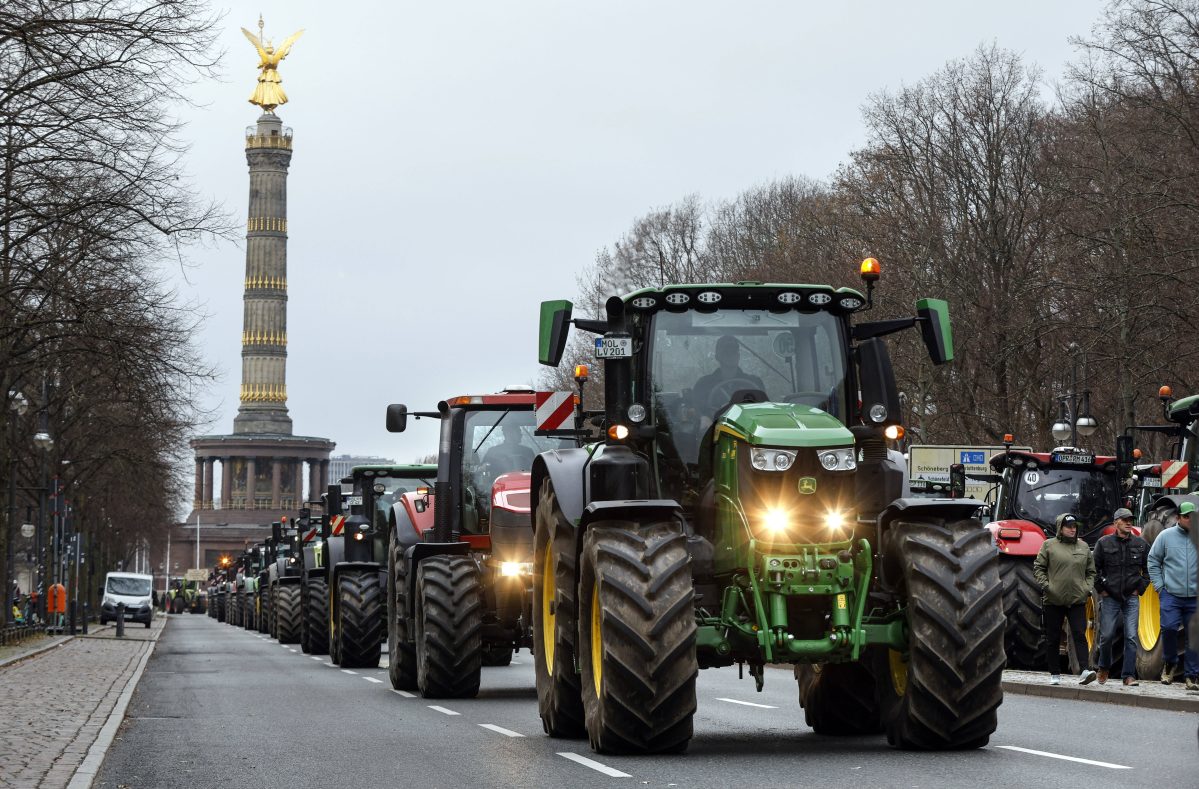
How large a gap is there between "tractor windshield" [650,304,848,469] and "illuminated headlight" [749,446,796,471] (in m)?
0.92

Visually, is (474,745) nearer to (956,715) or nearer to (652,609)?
(652,609)

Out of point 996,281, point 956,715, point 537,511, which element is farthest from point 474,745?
point 996,281

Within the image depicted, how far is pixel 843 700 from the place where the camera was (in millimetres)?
14492

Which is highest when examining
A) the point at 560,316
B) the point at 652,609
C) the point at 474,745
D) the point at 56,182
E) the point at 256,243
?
the point at 256,243

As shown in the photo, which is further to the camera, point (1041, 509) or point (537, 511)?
point (1041, 509)

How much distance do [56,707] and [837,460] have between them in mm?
10415

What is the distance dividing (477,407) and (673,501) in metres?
8.77

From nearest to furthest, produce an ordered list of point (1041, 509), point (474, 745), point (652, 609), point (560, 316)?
point (652, 609) → point (560, 316) → point (474, 745) → point (1041, 509)

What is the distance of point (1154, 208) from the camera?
34.7 m

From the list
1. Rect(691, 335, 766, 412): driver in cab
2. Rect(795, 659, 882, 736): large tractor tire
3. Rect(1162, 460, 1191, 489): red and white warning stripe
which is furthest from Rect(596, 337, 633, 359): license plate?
Rect(1162, 460, 1191, 489): red and white warning stripe

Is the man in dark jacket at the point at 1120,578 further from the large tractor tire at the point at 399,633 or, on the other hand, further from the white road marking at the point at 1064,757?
the white road marking at the point at 1064,757

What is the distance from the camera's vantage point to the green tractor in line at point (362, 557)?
27.3 meters

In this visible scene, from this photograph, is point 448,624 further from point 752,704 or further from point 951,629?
point 951,629

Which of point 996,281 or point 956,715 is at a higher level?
point 996,281
